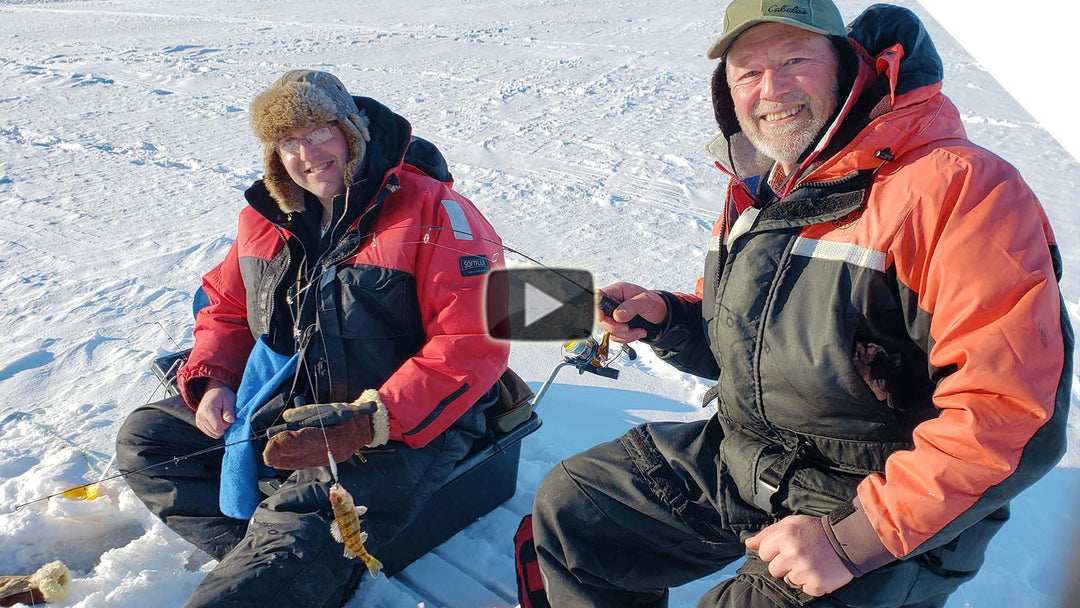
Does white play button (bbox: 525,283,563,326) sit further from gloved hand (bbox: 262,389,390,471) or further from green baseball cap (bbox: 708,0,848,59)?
green baseball cap (bbox: 708,0,848,59)

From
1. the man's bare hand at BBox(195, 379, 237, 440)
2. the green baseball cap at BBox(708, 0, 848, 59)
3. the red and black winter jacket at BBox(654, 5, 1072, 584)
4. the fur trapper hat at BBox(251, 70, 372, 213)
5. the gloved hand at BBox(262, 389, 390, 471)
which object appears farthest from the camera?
the man's bare hand at BBox(195, 379, 237, 440)

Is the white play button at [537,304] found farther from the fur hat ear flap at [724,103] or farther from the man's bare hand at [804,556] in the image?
the man's bare hand at [804,556]

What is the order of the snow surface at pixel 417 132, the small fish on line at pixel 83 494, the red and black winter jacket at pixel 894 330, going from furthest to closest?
the small fish on line at pixel 83 494, the snow surface at pixel 417 132, the red and black winter jacket at pixel 894 330

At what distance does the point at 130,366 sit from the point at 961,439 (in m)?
3.70

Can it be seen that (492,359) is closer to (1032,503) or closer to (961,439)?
(961,439)

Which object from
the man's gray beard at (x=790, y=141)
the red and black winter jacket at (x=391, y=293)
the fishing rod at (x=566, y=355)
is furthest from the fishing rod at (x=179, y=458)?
the man's gray beard at (x=790, y=141)

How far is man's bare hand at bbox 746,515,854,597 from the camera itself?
1665mm

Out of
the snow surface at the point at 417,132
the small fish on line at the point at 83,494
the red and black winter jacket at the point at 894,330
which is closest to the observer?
the red and black winter jacket at the point at 894,330

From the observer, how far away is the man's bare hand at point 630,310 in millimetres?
2270

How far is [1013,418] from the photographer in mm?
1503

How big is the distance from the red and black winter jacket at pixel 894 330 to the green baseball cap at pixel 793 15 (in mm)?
96

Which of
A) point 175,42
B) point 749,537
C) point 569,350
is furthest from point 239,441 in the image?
point 175,42

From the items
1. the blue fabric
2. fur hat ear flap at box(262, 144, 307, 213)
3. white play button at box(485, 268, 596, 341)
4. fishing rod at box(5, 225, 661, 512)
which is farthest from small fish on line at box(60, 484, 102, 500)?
white play button at box(485, 268, 596, 341)

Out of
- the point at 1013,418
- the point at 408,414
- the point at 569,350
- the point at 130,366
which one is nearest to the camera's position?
the point at 1013,418
